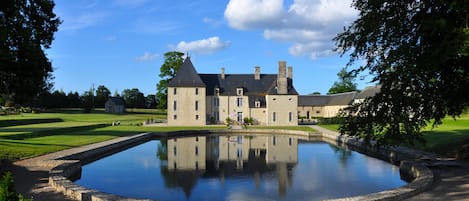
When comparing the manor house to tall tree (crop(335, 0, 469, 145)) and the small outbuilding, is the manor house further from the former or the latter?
the small outbuilding

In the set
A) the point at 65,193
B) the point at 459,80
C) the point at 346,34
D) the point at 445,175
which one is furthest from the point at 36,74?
the point at 459,80

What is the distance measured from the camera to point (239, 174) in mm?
13477

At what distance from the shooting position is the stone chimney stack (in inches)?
1702

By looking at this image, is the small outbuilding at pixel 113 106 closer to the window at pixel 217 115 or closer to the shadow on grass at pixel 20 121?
the shadow on grass at pixel 20 121

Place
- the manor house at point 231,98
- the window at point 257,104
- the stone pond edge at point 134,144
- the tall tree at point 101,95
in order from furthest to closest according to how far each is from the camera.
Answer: the tall tree at point 101,95 < the window at point 257,104 < the manor house at point 231,98 < the stone pond edge at point 134,144

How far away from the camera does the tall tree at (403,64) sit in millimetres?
10977

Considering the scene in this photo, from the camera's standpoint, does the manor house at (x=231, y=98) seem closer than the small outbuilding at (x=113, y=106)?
Yes

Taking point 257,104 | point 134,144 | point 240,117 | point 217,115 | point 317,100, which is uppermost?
point 317,100

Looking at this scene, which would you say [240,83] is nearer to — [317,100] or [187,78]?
[187,78]

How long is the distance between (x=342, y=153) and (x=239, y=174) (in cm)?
814

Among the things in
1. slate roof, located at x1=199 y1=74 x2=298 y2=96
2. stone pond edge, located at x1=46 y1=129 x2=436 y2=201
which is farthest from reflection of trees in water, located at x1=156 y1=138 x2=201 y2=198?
slate roof, located at x1=199 y1=74 x2=298 y2=96

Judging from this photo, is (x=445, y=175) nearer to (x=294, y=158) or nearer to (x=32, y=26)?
(x=294, y=158)

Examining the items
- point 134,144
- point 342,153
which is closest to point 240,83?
point 134,144

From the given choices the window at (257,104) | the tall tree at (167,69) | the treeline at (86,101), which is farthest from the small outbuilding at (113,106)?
the window at (257,104)
